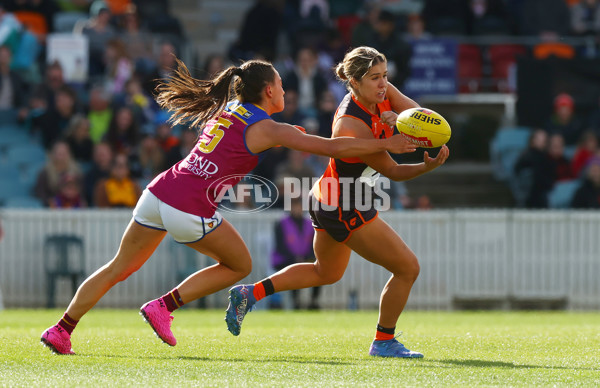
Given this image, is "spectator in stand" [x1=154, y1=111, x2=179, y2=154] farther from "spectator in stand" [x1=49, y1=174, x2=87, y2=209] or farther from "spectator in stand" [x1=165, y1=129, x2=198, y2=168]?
"spectator in stand" [x1=49, y1=174, x2=87, y2=209]

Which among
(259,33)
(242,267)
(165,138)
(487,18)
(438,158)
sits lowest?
(242,267)

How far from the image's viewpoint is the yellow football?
6.54 metres

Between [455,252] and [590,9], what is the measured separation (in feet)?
22.1

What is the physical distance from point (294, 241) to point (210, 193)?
7.01 meters

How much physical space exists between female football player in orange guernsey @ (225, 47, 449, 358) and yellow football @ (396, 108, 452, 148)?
17cm

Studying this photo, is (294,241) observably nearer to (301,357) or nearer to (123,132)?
(123,132)

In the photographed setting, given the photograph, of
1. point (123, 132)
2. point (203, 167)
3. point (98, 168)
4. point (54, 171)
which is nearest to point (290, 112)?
point (123, 132)

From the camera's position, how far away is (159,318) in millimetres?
6941

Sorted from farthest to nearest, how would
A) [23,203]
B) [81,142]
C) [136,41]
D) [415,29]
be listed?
[415,29] → [136,41] → [81,142] → [23,203]

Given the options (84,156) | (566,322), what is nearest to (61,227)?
(84,156)

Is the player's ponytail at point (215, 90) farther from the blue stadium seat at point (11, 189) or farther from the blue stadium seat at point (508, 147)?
the blue stadium seat at point (508, 147)

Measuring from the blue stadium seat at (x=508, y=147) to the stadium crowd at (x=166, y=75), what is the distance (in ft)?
1.37

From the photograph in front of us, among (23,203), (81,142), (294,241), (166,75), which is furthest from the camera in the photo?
(166,75)

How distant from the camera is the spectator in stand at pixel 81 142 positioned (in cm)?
1508
